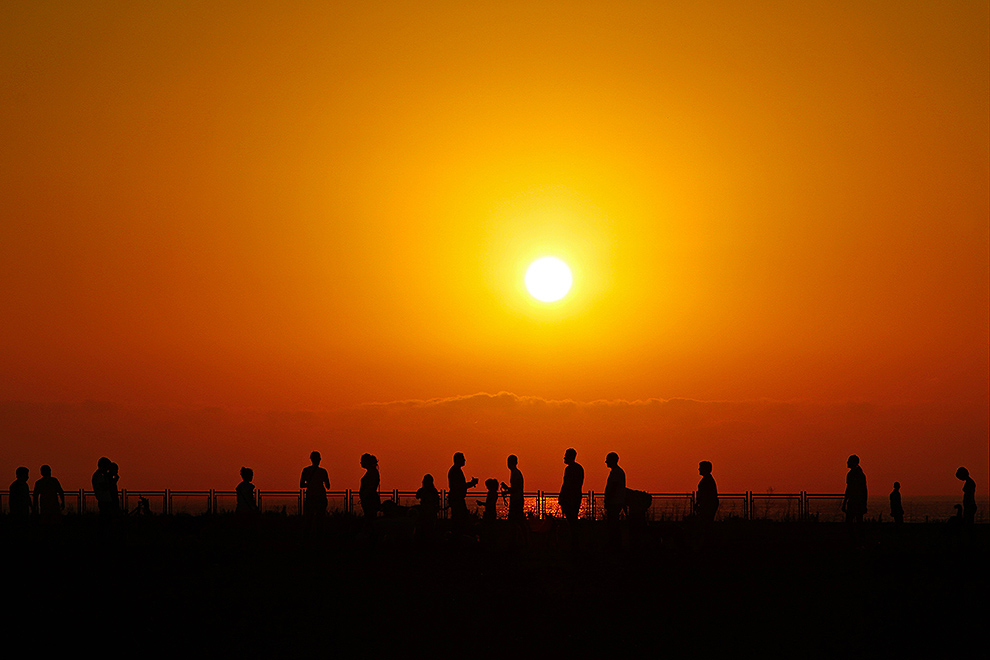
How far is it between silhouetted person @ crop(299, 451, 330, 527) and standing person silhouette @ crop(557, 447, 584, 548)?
5012 mm

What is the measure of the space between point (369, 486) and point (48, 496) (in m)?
8.03

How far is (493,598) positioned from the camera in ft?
57.2

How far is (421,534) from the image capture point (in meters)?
22.6

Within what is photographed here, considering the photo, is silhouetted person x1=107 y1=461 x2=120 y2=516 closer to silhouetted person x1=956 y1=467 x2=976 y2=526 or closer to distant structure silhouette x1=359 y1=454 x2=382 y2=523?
distant structure silhouette x1=359 y1=454 x2=382 y2=523

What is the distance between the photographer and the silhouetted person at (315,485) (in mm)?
21312

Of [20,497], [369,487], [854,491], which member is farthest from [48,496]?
[854,491]

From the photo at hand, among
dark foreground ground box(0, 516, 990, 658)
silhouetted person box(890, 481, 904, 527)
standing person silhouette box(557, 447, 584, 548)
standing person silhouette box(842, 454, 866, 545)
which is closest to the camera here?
dark foreground ground box(0, 516, 990, 658)

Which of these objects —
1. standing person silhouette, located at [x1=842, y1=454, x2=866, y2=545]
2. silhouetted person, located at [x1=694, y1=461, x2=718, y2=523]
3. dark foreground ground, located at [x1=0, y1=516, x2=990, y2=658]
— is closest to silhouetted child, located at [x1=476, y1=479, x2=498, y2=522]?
dark foreground ground, located at [x1=0, y1=516, x2=990, y2=658]

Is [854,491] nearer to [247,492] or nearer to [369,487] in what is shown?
[369,487]

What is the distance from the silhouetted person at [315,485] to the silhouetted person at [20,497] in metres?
7.23

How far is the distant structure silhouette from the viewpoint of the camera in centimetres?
2205

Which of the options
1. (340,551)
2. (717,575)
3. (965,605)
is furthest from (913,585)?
(340,551)

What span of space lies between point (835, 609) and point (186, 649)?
10388 mm

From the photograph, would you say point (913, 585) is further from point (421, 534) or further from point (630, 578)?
point (421, 534)
